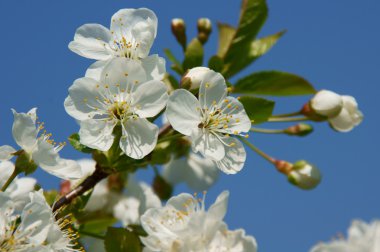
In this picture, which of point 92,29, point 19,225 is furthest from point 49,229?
point 92,29

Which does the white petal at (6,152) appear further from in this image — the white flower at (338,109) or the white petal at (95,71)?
the white flower at (338,109)

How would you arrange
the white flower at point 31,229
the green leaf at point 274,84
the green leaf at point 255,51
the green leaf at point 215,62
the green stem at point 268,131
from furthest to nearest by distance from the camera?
the green leaf at point 255,51 → the green leaf at point 274,84 → the green stem at point 268,131 → the green leaf at point 215,62 → the white flower at point 31,229

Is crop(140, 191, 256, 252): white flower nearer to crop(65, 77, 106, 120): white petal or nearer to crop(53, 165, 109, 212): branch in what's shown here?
crop(53, 165, 109, 212): branch

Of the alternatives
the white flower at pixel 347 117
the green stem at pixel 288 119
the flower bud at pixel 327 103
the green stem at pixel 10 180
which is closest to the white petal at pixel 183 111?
the green stem at pixel 10 180

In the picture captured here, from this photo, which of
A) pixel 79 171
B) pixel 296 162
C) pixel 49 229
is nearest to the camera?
pixel 49 229

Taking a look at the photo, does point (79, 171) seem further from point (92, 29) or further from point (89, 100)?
point (92, 29)
